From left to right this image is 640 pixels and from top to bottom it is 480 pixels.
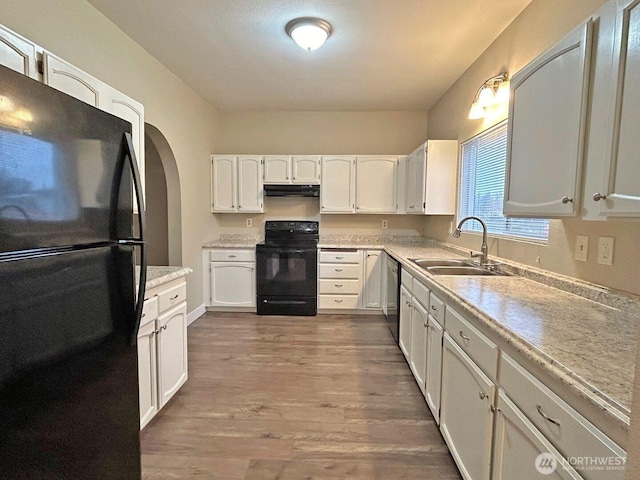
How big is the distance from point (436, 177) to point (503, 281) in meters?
1.76

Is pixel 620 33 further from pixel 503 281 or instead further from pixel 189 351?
pixel 189 351

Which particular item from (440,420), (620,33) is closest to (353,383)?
(440,420)

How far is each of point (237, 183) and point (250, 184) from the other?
172mm

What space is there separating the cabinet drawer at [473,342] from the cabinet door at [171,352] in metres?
1.63

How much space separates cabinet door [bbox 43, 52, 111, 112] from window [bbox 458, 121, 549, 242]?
2394 mm

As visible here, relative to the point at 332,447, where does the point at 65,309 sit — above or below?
above

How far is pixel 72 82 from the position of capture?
1510mm

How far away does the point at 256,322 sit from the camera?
384 cm

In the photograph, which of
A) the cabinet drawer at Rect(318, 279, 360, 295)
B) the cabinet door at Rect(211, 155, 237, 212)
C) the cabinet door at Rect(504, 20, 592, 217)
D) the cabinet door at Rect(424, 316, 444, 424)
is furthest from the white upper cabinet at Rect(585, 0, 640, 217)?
the cabinet door at Rect(211, 155, 237, 212)

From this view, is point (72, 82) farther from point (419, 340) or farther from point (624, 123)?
point (419, 340)

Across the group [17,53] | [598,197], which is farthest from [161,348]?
[598,197]

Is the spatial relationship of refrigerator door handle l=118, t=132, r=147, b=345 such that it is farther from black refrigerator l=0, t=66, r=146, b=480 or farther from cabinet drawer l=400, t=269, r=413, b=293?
cabinet drawer l=400, t=269, r=413, b=293

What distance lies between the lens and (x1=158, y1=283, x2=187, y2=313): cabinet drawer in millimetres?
1953

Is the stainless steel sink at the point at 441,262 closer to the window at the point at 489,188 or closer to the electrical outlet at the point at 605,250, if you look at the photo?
the window at the point at 489,188
